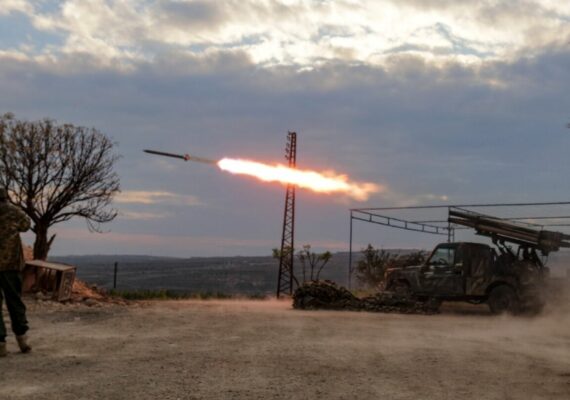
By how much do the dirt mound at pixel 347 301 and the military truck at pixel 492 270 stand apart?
635mm

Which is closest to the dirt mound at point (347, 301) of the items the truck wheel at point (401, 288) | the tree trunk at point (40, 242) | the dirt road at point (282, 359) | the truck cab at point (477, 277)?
the truck wheel at point (401, 288)

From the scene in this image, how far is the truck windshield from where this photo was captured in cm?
1822

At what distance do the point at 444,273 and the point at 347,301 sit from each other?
299 cm

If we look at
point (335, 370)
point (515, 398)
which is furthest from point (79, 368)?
point (515, 398)

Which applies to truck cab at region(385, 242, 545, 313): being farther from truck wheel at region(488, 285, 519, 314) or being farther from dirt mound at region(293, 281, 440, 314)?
dirt mound at region(293, 281, 440, 314)

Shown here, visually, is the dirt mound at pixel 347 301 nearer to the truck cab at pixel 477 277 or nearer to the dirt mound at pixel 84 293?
the truck cab at pixel 477 277

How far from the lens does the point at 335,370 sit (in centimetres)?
816

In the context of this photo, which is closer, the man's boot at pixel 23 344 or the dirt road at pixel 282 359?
the dirt road at pixel 282 359

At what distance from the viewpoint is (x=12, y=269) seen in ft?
29.2

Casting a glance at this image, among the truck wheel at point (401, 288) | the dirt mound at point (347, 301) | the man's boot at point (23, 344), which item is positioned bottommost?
the man's boot at point (23, 344)

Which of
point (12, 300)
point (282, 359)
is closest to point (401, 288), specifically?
point (282, 359)

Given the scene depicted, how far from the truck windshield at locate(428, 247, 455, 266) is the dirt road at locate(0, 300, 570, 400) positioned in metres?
3.72

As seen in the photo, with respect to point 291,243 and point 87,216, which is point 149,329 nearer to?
point 87,216

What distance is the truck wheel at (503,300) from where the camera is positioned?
668 inches
